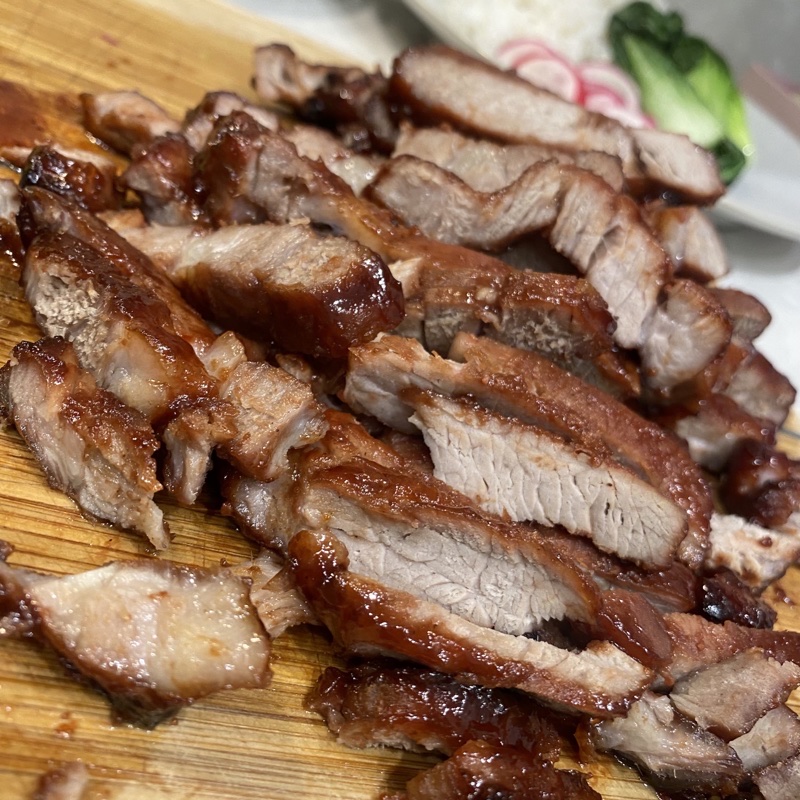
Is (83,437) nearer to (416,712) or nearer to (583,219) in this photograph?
(416,712)

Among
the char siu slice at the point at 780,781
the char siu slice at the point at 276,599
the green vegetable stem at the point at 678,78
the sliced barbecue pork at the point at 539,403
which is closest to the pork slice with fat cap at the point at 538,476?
the sliced barbecue pork at the point at 539,403

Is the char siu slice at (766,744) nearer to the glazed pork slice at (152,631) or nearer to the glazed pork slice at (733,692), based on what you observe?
the glazed pork slice at (733,692)

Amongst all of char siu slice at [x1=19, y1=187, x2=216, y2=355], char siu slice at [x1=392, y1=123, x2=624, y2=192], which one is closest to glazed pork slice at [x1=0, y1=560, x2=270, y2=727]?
char siu slice at [x1=19, y1=187, x2=216, y2=355]

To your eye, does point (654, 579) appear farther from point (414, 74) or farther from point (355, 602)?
point (414, 74)

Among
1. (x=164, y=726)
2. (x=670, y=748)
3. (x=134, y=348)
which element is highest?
(x=134, y=348)

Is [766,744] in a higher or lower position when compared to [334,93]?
lower

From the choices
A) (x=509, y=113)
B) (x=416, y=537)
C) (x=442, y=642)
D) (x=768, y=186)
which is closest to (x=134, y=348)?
(x=416, y=537)

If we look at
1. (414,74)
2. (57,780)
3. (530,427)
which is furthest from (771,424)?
(57,780)

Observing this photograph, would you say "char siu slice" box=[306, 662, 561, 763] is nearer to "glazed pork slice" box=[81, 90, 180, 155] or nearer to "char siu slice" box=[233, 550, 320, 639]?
"char siu slice" box=[233, 550, 320, 639]
